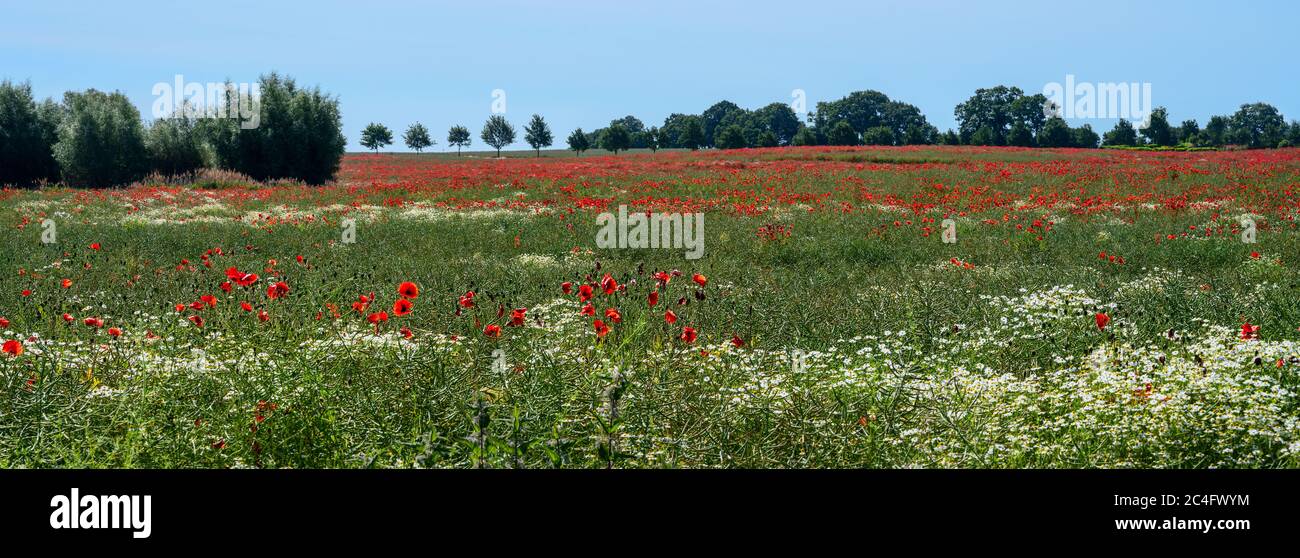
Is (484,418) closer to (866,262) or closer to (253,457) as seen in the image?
(253,457)

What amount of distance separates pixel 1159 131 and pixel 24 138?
92.0m

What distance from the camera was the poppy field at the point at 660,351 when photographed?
12.5 ft

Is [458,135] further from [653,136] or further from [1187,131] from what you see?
[1187,131]

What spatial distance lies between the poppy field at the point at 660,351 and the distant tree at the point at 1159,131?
83809mm

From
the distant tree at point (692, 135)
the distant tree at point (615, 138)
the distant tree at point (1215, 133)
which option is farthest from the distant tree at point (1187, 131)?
the distant tree at point (615, 138)

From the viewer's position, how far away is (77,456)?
343cm

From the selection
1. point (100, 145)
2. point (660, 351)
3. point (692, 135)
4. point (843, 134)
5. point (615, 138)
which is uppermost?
point (692, 135)

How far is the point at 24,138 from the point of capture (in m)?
34.4

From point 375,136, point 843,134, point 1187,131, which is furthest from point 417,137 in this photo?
point 1187,131

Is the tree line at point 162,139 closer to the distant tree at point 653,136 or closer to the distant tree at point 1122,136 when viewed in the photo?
the distant tree at point 653,136

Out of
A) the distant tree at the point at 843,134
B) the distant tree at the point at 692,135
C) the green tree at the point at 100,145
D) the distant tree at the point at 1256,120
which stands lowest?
the green tree at the point at 100,145

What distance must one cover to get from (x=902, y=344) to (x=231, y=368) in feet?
14.0
